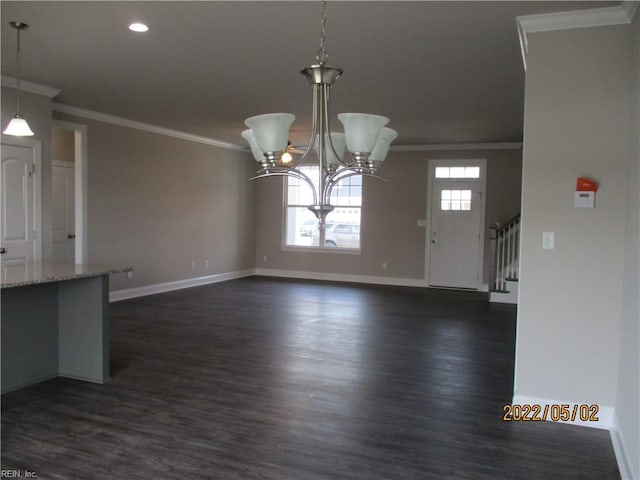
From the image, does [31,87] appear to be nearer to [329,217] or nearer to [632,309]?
[632,309]

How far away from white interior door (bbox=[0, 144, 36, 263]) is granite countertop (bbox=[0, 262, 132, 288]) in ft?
4.93

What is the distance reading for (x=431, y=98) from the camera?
5.41 meters

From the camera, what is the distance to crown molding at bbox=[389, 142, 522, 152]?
334 inches

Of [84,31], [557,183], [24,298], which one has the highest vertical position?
[84,31]

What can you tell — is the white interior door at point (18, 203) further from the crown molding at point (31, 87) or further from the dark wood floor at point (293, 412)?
the dark wood floor at point (293, 412)

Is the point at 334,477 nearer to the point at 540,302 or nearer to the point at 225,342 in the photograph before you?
the point at 540,302

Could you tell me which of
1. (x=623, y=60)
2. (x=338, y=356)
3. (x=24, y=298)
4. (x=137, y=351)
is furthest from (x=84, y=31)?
(x=623, y=60)

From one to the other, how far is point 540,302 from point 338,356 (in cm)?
195

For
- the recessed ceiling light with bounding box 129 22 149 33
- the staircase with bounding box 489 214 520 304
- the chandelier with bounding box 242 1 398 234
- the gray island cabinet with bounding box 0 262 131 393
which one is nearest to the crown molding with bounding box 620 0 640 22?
the chandelier with bounding box 242 1 398 234

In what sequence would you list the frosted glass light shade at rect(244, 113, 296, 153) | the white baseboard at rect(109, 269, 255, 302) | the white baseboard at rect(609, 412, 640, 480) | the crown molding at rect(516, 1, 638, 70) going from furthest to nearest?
the white baseboard at rect(109, 269, 255, 302)
the crown molding at rect(516, 1, 638, 70)
the white baseboard at rect(609, 412, 640, 480)
the frosted glass light shade at rect(244, 113, 296, 153)

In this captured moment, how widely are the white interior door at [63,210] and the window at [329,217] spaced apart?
3.99 m

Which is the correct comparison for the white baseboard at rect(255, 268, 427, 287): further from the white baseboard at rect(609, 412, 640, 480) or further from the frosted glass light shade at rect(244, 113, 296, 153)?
the frosted glass light shade at rect(244, 113, 296, 153)

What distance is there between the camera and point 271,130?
6.24ft
